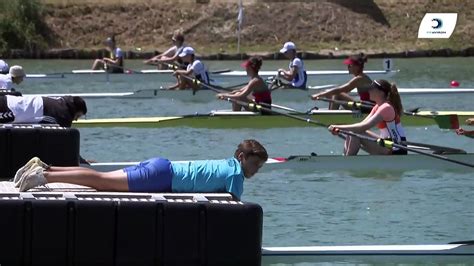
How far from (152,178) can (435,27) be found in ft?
112

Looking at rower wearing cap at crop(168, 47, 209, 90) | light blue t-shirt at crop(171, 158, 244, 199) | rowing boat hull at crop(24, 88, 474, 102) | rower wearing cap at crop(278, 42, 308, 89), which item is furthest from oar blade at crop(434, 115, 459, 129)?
rower wearing cap at crop(168, 47, 209, 90)

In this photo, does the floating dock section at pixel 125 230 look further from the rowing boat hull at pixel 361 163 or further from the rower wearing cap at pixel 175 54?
the rower wearing cap at pixel 175 54

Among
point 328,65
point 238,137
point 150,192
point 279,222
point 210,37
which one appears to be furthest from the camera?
point 210,37

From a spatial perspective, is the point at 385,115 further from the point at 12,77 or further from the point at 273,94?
the point at 273,94

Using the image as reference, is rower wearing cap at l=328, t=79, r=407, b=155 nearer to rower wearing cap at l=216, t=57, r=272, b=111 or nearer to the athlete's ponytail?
the athlete's ponytail

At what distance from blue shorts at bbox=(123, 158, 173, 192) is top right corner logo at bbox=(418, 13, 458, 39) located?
107 feet

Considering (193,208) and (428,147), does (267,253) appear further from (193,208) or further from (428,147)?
(428,147)

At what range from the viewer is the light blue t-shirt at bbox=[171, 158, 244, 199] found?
304 inches

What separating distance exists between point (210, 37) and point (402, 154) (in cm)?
2928

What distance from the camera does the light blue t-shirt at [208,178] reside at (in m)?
7.73

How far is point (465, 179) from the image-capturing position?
538 inches

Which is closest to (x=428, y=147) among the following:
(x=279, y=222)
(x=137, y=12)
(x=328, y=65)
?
(x=279, y=222)

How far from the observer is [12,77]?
1557 centimetres

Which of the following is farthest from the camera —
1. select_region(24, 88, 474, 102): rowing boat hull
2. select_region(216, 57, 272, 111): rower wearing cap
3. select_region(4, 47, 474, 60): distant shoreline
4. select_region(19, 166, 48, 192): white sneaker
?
select_region(4, 47, 474, 60): distant shoreline
